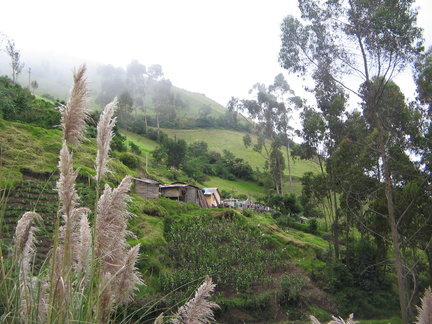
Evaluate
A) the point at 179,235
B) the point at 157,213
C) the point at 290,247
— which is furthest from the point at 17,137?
the point at 290,247

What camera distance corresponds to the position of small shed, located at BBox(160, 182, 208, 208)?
23.4 meters

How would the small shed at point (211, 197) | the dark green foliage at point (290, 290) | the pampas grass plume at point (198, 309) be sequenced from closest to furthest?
the pampas grass plume at point (198, 309) → the dark green foliage at point (290, 290) → the small shed at point (211, 197)

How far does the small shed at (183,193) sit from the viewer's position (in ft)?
76.6

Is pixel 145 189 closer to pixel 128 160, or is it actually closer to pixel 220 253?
pixel 128 160

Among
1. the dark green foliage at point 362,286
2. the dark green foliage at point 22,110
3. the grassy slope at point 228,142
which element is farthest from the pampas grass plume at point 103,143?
the grassy slope at point 228,142

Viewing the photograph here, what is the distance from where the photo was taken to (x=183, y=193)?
78.8ft

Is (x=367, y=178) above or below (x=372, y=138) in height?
below

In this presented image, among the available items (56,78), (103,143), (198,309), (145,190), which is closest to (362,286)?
(145,190)

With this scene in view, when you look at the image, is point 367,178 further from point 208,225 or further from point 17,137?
point 17,137

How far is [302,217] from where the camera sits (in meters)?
29.0

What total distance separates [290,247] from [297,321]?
5856mm

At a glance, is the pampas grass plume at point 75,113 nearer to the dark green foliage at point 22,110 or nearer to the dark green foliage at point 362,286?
the dark green foliage at point 362,286

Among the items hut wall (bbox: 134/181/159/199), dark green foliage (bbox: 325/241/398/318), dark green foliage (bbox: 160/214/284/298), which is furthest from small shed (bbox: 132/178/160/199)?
dark green foliage (bbox: 325/241/398/318)

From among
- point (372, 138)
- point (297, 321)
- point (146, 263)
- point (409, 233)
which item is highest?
point (372, 138)
